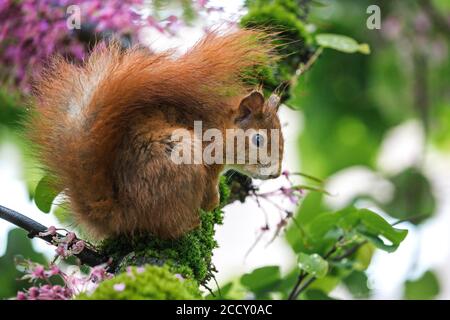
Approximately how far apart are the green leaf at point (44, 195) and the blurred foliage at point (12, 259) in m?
0.97

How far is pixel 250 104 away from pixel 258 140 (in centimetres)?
14

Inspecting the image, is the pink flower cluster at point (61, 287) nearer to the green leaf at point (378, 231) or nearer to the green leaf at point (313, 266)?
the green leaf at point (313, 266)

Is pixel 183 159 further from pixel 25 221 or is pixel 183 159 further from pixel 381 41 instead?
pixel 381 41

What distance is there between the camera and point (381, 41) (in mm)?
5457

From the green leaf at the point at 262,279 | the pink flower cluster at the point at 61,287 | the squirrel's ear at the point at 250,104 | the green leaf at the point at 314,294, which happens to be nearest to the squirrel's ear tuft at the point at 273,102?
the squirrel's ear at the point at 250,104

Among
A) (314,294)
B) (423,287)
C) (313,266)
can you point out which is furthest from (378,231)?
(423,287)

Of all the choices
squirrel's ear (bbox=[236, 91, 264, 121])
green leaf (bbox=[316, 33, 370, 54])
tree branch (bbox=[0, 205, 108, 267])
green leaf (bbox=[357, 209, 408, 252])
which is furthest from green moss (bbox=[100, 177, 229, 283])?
green leaf (bbox=[316, 33, 370, 54])

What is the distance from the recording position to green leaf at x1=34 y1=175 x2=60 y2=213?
256cm

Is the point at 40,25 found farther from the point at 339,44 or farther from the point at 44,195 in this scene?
the point at 339,44

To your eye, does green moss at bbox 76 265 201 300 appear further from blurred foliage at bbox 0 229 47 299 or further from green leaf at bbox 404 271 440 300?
green leaf at bbox 404 271 440 300

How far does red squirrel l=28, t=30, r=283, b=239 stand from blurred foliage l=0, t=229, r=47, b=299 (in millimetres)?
1191

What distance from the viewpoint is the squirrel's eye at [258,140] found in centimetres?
275

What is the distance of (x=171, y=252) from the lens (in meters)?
2.37
